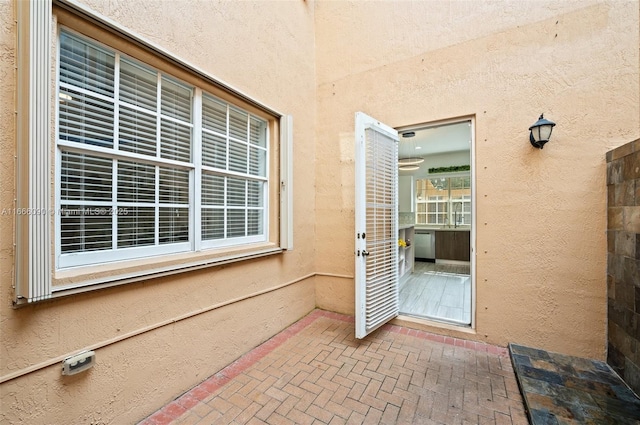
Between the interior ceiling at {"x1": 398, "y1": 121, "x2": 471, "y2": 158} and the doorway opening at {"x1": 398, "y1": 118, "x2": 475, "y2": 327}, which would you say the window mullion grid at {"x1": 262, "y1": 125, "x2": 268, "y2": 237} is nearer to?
the doorway opening at {"x1": 398, "y1": 118, "x2": 475, "y2": 327}

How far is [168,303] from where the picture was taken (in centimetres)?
204

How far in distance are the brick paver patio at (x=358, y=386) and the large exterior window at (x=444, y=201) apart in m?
5.49

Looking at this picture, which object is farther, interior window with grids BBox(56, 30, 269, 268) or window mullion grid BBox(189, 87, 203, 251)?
window mullion grid BBox(189, 87, 203, 251)

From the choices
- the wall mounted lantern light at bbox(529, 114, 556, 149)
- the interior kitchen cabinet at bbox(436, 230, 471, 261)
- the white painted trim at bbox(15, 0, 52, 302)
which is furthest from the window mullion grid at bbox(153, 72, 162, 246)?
the interior kitchen cabinet at bbox(436, 230, 471, 261)

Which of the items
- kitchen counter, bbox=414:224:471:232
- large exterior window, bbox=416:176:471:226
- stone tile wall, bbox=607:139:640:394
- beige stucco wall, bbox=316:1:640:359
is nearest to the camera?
stone tile wall, bbox=607:139:640:394

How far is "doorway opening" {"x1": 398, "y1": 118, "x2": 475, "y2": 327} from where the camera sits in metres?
5.17

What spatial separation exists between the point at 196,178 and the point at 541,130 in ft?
10.5

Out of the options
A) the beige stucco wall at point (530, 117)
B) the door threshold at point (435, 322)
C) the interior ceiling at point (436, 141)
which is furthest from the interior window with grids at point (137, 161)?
the interior ceiling at point (436, 141)

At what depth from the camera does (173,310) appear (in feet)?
6.79

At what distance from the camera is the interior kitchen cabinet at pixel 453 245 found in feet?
22.9

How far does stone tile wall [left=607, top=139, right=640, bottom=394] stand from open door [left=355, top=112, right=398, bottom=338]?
1901mm

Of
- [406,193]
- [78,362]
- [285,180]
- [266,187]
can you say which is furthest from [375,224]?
[406,193]

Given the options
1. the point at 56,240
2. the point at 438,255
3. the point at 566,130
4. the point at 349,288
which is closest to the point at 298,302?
the point at 349,288

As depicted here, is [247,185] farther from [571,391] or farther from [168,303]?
[571,391]
